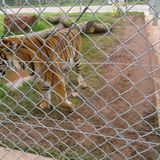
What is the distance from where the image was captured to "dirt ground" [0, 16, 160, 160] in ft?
7.55

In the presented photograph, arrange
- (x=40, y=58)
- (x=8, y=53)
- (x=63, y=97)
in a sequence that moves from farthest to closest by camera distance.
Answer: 1. (x=63, y=97)
2. (x=40, y=58)
3. (x=8, y=53)

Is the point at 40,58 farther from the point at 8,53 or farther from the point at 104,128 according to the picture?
the point at 104,128

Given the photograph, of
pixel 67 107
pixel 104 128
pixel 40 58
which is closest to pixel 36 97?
pixel 67 107

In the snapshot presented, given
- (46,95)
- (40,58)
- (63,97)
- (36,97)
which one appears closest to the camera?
(40,58)

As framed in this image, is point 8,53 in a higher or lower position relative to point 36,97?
higher

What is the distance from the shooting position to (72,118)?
12.3 ft

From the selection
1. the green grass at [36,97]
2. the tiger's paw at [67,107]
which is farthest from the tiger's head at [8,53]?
Answer: the tiger's paw at [67,107]

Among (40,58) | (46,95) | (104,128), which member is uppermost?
(40,58)

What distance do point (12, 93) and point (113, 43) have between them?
3416 mm

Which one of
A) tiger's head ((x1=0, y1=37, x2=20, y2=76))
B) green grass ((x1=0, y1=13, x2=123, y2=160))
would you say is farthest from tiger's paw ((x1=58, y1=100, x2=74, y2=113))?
tiger's head ((x1=0, y1=37, x2=20, y2=76))

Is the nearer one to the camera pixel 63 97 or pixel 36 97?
pixel 63 97

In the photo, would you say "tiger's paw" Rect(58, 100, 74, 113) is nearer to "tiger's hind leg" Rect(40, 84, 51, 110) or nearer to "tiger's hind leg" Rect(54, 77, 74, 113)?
"tiger's hind leg" Rect(54, 77, 74, 113)

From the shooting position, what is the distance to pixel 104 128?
3463mm

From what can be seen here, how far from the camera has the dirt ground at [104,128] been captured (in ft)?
7.55
